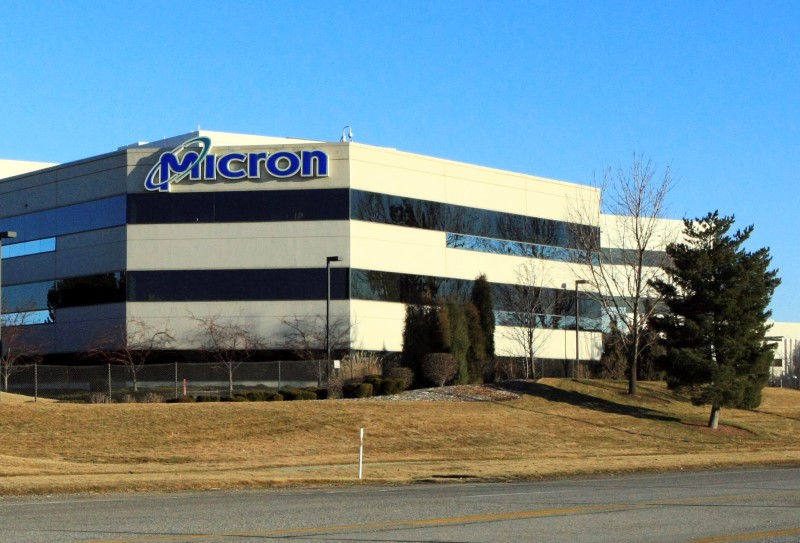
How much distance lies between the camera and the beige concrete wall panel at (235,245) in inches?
2060

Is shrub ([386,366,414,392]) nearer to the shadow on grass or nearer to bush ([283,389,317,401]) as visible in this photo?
the shadow on grass

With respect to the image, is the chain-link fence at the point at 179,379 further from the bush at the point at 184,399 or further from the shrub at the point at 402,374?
the bush at the point at 184,399

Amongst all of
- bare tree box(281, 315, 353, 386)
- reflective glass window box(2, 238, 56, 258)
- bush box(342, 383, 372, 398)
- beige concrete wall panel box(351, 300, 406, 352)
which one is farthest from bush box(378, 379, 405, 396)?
reflective glass window box(2, 238, 56, 258)

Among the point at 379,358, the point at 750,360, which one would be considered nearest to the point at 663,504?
the point at 750,360

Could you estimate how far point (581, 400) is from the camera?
4638 cm

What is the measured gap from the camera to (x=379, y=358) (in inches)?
2074

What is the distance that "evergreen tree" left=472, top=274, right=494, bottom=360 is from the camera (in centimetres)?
5412

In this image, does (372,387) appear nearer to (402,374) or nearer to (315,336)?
(402,374)

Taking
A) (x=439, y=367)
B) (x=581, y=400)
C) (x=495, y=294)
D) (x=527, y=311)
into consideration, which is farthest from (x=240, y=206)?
(x=581, y=400)

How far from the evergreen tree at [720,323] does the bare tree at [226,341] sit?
19.4 metres

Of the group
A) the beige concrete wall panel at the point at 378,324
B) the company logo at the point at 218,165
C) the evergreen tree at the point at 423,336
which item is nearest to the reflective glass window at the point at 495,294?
the beige concrete wall panel at the point at 378,324

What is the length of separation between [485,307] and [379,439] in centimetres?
1870

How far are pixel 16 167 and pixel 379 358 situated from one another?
35033 millimetres

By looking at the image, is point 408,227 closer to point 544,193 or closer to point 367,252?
point 367,252
